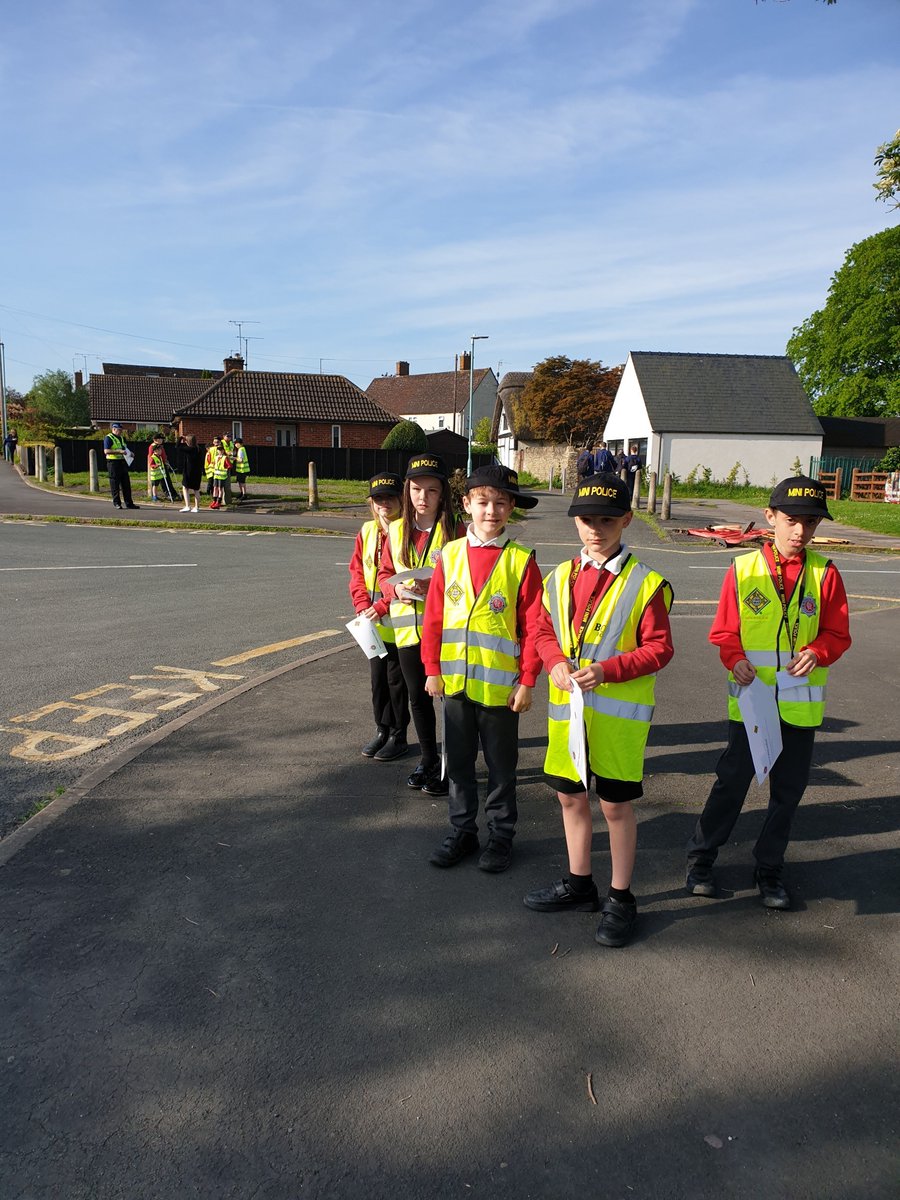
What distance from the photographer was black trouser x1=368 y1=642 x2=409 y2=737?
5.13m

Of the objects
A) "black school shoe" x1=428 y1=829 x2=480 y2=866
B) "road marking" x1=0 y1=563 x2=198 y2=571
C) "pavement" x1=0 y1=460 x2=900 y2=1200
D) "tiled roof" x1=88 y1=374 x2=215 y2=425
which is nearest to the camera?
"pavement" x1=0 y1=460 x2=900 y2=1200

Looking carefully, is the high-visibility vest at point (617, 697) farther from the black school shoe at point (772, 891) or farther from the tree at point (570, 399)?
the tree at point (570, 399)

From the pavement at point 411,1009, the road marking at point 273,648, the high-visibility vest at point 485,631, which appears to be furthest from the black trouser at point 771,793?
the road marking at point 273,648

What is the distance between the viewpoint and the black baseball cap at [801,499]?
347cm

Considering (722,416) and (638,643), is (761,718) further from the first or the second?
(722,416)

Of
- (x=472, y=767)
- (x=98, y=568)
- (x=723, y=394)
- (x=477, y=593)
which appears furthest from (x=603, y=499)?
(x=723, y=394)

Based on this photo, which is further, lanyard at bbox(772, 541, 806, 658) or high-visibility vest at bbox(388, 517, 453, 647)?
high-visibility vest at bbox(388, 517, 453, 647)

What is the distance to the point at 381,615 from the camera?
4.94 metres

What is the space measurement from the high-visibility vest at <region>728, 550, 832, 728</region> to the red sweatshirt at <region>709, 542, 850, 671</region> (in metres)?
0.02

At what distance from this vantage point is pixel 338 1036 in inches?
106

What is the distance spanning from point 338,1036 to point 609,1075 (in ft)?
2.80

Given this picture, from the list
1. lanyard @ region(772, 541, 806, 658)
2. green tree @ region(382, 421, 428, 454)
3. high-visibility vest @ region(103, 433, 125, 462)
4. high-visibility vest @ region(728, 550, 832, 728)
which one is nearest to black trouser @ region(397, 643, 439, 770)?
high-visibility vest @ region(728, 550, 832, 728)

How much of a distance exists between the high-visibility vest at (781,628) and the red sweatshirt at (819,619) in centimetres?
2

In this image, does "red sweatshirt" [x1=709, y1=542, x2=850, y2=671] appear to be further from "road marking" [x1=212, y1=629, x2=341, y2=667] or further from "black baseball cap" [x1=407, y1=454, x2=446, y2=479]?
"road marking" [x1=212, y1=629, x2=341, y2=667]
